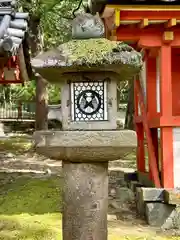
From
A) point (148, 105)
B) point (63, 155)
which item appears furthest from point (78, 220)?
point (148, 105)

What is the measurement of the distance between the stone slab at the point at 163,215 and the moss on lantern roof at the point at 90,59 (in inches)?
158

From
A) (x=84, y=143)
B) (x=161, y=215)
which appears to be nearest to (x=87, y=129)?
(x=84, y=143)

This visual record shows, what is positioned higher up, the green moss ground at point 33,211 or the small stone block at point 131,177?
the small stone block at point 131,177

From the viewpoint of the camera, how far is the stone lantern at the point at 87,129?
4.01 meters

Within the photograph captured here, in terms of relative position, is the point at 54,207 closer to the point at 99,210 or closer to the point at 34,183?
the point at 34,183

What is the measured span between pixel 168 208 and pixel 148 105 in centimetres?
252

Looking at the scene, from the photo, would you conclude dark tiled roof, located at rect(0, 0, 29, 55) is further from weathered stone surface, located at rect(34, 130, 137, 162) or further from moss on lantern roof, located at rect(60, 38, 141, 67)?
weathered stone surface, located at rect(34, 130, 137, 162)

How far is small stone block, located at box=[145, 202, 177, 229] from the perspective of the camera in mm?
7414

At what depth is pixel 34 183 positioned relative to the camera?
9695 mm

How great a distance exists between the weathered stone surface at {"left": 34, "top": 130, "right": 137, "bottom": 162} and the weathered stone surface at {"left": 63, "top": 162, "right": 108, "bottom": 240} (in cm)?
18

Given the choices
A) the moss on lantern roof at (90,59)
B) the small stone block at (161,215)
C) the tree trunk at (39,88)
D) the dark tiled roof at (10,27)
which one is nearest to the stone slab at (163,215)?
the small stone block at (161,215)

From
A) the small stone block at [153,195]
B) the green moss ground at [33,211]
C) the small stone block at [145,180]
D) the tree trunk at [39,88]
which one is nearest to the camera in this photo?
the green moss ground at [33,211]

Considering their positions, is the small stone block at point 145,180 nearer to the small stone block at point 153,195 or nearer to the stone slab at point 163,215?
the small stone block at point 153,195

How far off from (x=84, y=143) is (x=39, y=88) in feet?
38.5
